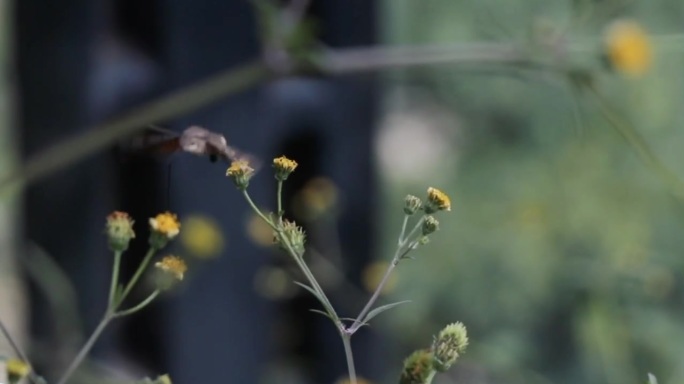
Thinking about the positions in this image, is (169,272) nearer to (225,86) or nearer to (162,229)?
(162,229)

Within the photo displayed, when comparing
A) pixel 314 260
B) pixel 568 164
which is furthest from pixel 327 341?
pixel 568 164

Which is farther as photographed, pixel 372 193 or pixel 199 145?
pixel 372 193

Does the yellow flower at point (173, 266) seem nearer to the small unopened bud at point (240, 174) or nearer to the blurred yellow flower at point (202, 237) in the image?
the small unopened bud at point (240, 174)

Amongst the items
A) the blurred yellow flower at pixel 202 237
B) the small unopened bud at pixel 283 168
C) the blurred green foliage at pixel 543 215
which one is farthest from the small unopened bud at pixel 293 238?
the blurred green foliage at pixel 543 215

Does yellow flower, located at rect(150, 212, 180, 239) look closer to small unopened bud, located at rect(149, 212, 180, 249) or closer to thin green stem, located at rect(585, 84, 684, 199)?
small unopened bud, located at rect(149, 212, 180, 249)

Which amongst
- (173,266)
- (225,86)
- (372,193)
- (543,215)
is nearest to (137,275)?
(173,266)

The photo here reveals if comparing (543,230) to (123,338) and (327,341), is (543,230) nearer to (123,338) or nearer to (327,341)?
(327,341)

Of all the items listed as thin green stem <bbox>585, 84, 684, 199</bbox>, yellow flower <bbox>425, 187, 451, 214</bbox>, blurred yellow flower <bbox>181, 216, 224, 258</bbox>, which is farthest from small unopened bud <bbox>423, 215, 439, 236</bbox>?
blurred yellow flower <bbox>181, 216, 224, 258</bbox>

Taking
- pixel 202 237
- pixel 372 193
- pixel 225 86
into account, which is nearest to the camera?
pixel 225 86
